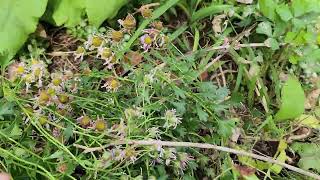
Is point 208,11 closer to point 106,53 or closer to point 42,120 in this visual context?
point 106,53

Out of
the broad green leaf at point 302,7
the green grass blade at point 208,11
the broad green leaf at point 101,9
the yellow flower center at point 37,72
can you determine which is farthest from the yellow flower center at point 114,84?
the broad green leaf at point 302,7

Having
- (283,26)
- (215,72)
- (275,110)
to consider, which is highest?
(283,26)

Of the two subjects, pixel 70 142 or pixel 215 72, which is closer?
pixel 70 142

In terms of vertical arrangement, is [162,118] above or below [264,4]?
below

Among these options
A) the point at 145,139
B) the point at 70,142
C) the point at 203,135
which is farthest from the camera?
the point at 203,135

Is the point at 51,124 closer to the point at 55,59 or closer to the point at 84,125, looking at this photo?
the point at 84,125

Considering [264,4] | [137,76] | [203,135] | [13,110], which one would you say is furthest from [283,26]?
[13,110]
